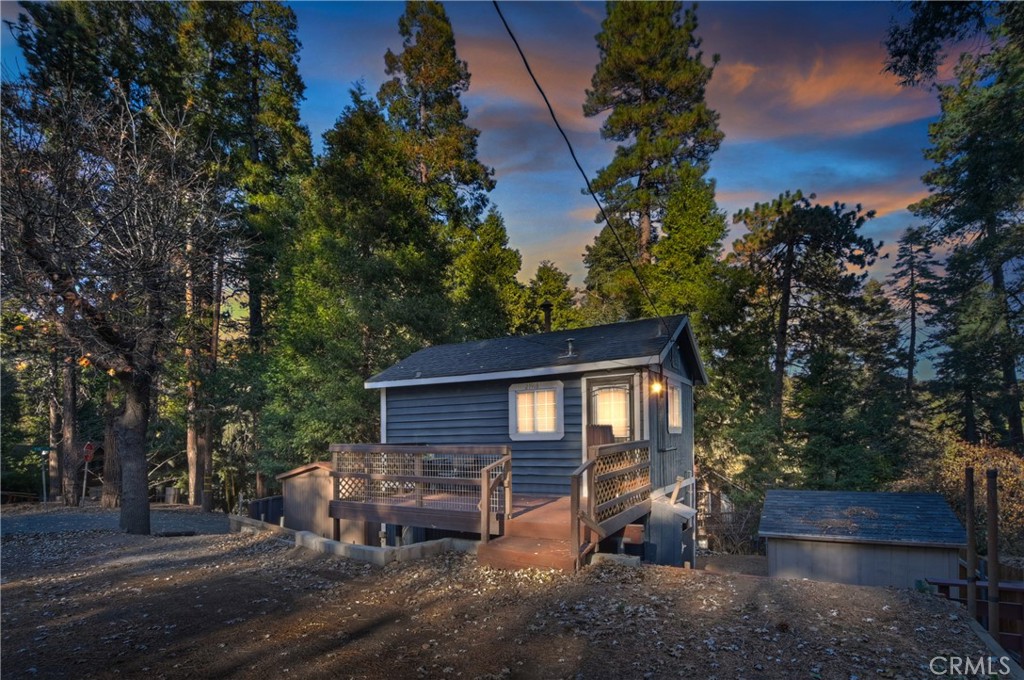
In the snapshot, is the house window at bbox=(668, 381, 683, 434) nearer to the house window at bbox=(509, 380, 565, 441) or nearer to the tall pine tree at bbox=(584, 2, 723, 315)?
the house window at bbox=(509, 380, 565, 441)

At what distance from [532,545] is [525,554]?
0.35 metres

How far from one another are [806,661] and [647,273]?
768 inches

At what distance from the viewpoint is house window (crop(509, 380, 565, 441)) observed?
11.1 m

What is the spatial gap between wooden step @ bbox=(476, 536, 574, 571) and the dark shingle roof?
7437 millimetres

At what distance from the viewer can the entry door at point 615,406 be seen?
10805 mm

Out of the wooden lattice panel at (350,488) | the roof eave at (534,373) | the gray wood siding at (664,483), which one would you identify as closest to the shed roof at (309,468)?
the wooden lattice panel at (350,488)

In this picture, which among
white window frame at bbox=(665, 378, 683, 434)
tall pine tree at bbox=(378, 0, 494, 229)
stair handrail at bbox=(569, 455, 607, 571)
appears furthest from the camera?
tall pine tree at bbox=(378, 0, 494, 229)

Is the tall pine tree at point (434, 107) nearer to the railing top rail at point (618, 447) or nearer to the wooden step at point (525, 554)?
the railing top rail at point (618, 447)

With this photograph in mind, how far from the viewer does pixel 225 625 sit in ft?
18.3

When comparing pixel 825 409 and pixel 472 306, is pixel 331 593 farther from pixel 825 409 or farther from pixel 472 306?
pixel 825 409

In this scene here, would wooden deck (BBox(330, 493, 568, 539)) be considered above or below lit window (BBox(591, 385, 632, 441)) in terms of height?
below

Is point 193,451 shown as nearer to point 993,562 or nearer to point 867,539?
point 867,539

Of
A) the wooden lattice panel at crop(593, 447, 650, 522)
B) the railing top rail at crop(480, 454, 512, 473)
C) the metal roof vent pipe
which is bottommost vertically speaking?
the wooden lattice panel at crop(593, 447, 650, 522)

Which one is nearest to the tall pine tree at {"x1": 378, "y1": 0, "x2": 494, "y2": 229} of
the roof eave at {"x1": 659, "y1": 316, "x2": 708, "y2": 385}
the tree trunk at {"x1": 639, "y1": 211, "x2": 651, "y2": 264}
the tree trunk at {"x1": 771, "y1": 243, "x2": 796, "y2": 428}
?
the tree trunk at {"x1": 639, "y1": 211, "x2": 651, "y2": 264}
